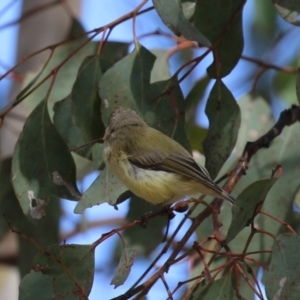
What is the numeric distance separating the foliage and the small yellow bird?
0.16 feet

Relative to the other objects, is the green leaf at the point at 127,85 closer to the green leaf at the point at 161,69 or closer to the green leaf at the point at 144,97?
the green leaf at the point at 144,97

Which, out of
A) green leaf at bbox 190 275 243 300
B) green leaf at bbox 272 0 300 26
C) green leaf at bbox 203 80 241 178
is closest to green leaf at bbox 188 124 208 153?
green leaf at bbox 203 80 241 178

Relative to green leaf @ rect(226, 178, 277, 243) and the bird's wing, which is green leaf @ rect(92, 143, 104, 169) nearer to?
the bird's wing

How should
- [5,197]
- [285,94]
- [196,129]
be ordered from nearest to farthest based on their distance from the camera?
[5,197], [196,129], [285,94]

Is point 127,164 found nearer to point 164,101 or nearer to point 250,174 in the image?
point 164,101

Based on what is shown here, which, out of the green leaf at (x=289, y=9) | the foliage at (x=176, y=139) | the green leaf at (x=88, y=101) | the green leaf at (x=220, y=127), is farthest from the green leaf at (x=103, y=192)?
the green leaf at (x=289, y=9)

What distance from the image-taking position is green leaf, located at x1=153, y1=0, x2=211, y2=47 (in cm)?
167

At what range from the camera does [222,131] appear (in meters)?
2.01

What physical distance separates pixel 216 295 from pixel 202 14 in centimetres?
79

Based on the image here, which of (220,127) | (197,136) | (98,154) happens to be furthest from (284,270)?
(197,136)

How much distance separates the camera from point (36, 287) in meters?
1.51

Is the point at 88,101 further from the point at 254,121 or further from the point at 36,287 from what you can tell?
the point at 254,121

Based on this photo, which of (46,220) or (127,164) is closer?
(127,164)

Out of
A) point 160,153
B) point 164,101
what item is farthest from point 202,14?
point 160,153
